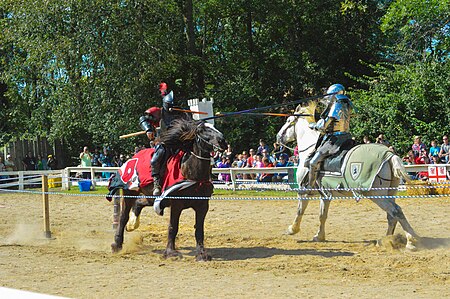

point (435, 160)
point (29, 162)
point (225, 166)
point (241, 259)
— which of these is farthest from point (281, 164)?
point (29, 162)

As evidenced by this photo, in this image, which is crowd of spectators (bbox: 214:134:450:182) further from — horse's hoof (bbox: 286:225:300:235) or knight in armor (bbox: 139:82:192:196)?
knight in armor (bbox: 139:82:192:196)

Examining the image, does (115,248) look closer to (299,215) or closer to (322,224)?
(299,215)

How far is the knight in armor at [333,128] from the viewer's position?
1163 centimetres

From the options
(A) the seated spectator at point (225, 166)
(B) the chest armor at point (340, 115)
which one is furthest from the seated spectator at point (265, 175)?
(B) the chest armor at point (340, 115)

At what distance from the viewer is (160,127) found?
1114 centimetres

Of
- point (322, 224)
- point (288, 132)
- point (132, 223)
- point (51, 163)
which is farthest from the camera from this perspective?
point (51, 163)

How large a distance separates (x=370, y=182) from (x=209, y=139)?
110 inches

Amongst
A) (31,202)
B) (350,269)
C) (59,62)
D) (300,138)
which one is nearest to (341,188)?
(300,138)

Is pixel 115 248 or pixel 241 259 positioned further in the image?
pixel 115 248

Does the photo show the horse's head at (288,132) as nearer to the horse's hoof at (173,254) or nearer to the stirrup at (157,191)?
the stirrup at (157,191)

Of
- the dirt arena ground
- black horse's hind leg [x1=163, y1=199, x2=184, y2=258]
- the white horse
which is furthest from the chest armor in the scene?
black horse's hind leg [x1=163, y1=199, x2=184, y2=258]

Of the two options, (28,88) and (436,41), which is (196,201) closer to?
(436,41)

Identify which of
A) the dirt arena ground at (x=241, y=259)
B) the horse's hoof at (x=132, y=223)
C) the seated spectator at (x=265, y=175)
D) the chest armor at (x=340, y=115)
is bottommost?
the dirt arena ground at (x=241, y=259)

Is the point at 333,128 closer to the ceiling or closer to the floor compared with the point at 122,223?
closer to the ceiling
